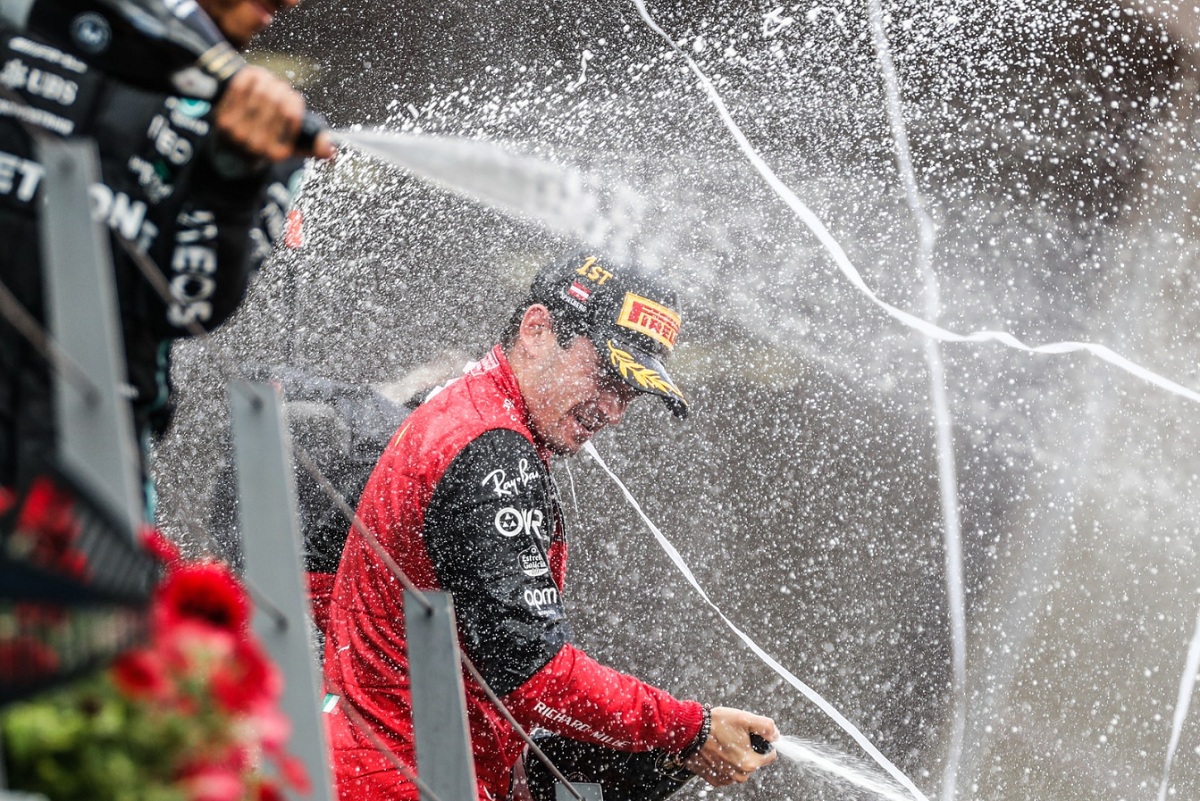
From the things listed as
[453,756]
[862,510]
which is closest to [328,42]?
[862,510]

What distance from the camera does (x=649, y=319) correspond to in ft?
8.84

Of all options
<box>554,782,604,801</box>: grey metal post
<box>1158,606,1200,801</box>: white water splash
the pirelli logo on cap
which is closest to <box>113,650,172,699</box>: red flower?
<box>554,782,604,801</box>: grey metal post

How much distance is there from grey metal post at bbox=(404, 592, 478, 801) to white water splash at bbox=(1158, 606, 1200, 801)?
13.9ft

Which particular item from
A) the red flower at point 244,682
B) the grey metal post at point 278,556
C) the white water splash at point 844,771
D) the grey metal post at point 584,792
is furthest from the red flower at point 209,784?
the white water splash at point 844,771

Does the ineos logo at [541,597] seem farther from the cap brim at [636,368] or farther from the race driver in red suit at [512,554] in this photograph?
the cap brim at [636,368]

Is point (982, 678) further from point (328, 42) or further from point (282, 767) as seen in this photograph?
point (282, 767)

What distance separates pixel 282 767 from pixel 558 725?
143 cm

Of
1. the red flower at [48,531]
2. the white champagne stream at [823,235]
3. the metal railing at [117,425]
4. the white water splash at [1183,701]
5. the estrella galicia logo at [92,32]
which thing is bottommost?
the red flower at [48,531]

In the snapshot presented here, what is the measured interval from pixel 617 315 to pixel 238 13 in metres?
1.12

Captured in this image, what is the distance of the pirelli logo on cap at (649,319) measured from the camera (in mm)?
2646

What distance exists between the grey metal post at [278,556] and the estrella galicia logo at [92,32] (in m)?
0.40

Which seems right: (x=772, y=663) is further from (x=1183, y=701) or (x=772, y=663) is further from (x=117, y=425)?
(x=117, y=425)

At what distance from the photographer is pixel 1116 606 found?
5.52 metres

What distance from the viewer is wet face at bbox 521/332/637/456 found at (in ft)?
8.39
